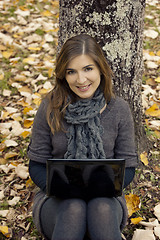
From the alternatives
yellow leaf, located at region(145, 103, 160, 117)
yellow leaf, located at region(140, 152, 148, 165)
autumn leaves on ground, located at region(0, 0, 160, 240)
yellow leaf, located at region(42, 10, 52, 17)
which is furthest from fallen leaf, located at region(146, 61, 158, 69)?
yellow leaf, located at region(42, 10, 52, 17)

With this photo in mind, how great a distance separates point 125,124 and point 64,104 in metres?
0.37

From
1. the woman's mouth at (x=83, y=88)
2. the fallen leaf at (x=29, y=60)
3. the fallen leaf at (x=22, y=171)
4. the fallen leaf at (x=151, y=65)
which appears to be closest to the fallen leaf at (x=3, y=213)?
the fallen leaf at (x=22, y=171)

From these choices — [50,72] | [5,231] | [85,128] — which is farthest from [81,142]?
[50,72]

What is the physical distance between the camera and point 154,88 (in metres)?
2.95

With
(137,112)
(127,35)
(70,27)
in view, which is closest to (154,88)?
(137,112)

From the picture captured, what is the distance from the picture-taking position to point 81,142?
1734 mm

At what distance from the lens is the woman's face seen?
5.28 ft

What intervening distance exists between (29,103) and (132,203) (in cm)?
135

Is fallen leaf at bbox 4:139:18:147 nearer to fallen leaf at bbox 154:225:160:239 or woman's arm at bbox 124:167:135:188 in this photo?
woman's arm at bbox 124:167:135:188

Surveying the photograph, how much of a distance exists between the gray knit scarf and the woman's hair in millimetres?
51

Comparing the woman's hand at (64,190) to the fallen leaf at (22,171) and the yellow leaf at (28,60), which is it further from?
the yellow leaf at (28,60)

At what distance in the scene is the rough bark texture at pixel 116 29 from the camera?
183 cm

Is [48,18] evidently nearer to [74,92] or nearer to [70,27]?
[70,27]

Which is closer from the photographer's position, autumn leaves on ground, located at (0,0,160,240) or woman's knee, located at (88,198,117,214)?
woman's knee, located at (88,198,117,214)
